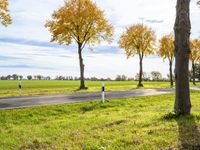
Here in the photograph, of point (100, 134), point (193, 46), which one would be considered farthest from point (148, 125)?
point (193, 46)

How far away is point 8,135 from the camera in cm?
941

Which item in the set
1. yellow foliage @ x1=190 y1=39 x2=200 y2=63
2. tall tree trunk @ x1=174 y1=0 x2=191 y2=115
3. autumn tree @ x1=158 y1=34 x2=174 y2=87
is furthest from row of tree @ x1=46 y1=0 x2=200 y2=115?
yellow foliage @ x1=190 y1=39 x2=200 y2=63

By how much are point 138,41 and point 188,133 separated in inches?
1604

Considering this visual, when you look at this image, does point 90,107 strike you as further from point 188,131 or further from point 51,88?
point 51,88

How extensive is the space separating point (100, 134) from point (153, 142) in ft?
5.77

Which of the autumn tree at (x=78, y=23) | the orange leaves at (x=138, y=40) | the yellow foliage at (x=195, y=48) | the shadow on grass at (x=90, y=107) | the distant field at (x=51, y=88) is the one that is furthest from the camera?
the yellow foliage at (x=195, y=48)

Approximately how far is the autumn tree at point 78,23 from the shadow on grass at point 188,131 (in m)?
24.3

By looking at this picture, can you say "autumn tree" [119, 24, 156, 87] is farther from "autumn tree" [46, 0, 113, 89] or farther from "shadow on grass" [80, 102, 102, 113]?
"shadow on grass" [80, 102, 102, 113]

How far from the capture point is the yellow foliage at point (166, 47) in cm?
5309

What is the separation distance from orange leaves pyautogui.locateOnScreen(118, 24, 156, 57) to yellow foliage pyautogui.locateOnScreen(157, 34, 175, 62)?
5887 mm

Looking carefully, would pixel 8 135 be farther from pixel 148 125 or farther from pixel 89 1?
pixel 89 1

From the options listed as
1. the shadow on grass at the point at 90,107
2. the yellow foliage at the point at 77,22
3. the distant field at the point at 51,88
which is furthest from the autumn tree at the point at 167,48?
the shadow on grass at the point at 90,107

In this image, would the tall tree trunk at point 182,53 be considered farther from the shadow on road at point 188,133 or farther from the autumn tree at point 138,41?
the autumn tree at point 138,41

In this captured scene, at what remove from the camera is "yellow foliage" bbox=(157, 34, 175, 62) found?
174 ft
